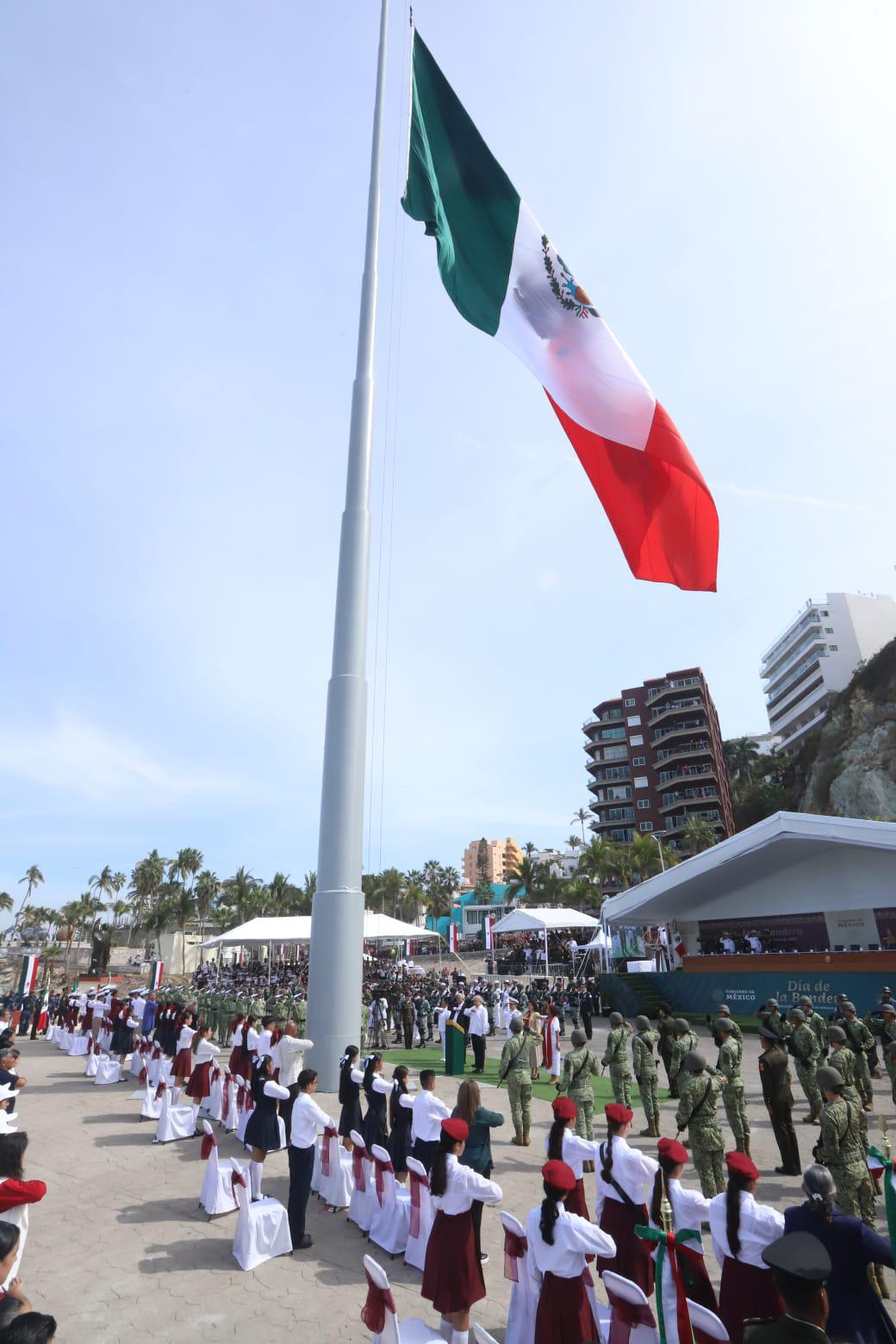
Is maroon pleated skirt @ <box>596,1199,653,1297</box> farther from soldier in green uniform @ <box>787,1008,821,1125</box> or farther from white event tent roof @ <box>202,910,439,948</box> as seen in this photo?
white event tent roof @ <box>202,910,439,948</box>

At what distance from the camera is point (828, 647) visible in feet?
333

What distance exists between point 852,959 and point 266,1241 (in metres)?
21.1

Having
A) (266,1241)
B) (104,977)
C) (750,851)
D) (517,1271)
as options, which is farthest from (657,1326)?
(104,977)

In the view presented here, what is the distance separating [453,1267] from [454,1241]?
6.4 inches

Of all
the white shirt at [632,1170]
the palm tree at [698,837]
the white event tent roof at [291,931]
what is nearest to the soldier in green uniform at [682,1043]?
the white shirt at [632,1170]

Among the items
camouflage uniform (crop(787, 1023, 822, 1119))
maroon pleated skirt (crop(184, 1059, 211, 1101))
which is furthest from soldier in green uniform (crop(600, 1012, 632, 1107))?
maroon pleated skirt (crop(184, 1059, 211, 1101))

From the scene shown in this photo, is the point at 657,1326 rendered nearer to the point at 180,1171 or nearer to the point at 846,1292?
the point at 846,1292

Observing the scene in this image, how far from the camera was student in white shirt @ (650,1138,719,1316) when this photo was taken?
4.89 m

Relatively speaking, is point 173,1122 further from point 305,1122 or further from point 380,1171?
point 380,1171

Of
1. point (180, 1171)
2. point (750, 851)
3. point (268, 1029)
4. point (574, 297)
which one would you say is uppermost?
point (574, 297)

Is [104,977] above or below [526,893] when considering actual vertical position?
below

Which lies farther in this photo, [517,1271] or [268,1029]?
[268,1029]

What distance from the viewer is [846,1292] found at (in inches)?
159

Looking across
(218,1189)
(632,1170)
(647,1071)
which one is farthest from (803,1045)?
(218,1189)
